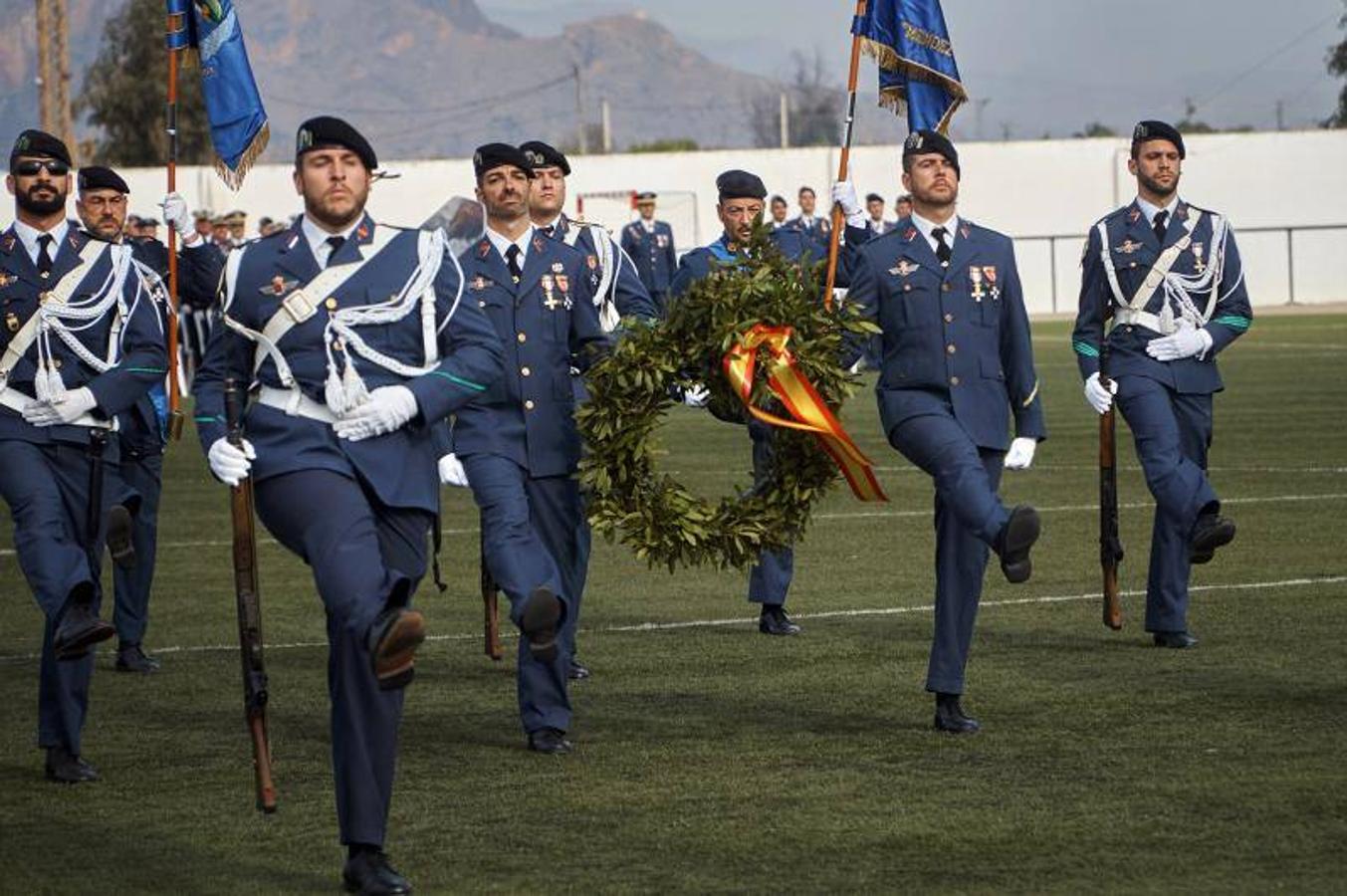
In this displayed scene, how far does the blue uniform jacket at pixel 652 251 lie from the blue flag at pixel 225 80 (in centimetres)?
1887

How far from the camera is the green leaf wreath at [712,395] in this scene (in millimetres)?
9930

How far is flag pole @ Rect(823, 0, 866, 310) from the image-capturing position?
34.9ft

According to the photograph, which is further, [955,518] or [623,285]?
[623,285]

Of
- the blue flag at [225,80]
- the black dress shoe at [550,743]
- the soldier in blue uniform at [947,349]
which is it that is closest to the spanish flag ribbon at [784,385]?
the soldier in blue uniform at [947,349]

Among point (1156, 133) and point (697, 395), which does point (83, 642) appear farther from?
point (1156, 133)

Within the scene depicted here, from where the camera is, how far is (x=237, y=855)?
820 centimetres

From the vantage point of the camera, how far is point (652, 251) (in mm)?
32688

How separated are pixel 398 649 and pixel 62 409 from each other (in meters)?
3.12

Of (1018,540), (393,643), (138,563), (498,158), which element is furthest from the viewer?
(138,563)

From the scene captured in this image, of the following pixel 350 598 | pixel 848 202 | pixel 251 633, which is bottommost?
pixel 251 633

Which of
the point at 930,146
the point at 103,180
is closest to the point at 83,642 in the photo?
the point at 930,146

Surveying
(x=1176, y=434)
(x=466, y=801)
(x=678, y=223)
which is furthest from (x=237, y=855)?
(x=678, y=223)

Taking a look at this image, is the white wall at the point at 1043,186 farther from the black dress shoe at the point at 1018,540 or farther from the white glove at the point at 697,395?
the black dress shoe at the point at 1018,540

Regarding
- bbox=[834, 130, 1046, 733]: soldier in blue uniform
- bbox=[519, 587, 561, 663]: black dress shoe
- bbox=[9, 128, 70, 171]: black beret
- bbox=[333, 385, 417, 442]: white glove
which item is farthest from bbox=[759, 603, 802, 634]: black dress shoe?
bbox=[333, 385, 417, 442]: white glove
